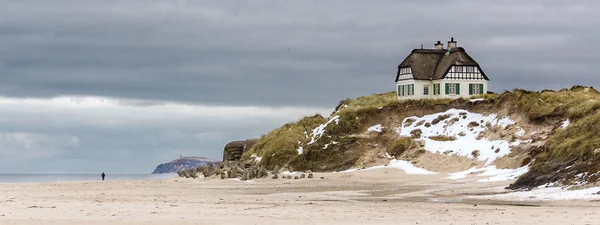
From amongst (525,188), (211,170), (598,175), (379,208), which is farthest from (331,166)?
(379,208)

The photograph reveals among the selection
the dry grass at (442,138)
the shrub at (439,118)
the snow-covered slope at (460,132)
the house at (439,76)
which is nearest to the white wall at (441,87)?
the house at (439,76)

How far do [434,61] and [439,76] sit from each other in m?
2.73

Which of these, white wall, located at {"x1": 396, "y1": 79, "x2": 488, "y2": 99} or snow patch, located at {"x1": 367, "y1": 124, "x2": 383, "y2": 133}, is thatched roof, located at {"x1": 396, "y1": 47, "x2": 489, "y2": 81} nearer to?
white wall, located at {"x1": 396, "y1": 79, "x2": 488, "y2": 99}

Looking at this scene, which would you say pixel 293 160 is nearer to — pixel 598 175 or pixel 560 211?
pixel 598 175

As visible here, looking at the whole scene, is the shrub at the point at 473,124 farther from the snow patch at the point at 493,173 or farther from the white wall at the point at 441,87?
the white wall at the point at 441,87

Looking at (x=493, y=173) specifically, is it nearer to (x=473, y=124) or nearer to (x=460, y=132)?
(x=460, y=132)

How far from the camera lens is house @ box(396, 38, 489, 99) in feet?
218

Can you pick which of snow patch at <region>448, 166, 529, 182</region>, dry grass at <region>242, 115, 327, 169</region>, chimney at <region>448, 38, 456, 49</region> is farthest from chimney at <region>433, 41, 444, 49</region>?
snow patch at <region>448, 166, 529, 182</region>

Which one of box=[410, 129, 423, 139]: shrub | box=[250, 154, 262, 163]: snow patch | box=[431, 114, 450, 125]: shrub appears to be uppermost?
box=[431, 114, 450, 125]: shrub

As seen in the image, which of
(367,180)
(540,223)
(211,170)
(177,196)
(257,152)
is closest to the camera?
(540,223)

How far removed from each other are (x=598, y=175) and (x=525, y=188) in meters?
3.41

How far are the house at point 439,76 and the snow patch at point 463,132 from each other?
10.3 meters

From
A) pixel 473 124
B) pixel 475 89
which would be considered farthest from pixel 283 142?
pixel 475 89

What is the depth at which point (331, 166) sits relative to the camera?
54.0 m
